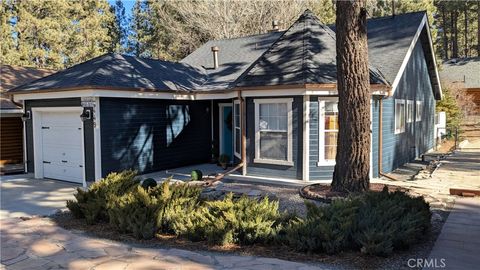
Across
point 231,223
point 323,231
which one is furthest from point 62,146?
point 323,231

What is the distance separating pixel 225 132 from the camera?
14.4 meters

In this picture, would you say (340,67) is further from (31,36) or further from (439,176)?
(31,36)

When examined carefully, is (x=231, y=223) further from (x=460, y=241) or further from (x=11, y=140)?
(x=11, y=140)

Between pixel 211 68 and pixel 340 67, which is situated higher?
pixel 211 68

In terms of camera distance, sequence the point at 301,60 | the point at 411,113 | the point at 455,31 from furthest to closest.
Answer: the point at 455,31
the point at 411,113
the point at 301,60

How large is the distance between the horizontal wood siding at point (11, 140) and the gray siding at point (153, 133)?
6.69 meters

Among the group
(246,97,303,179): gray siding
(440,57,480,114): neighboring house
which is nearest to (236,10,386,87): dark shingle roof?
(246,97,303,179): gray siding

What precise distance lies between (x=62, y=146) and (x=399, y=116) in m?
10.5

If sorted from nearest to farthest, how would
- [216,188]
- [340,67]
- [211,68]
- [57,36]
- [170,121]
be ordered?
[340,67] → [216,188] → [170,121] → [211,68] → [57,36]

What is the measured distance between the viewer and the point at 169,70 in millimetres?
14211

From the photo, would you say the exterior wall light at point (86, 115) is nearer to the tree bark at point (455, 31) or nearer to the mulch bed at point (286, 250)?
the mulch bed at point (286, 250)

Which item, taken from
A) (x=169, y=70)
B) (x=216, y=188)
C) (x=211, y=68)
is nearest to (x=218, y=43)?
(x=211, y=68)

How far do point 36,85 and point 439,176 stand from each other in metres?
11.8

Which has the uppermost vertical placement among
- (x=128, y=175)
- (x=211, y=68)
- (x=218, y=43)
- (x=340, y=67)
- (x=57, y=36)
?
(x=57, y=36)
